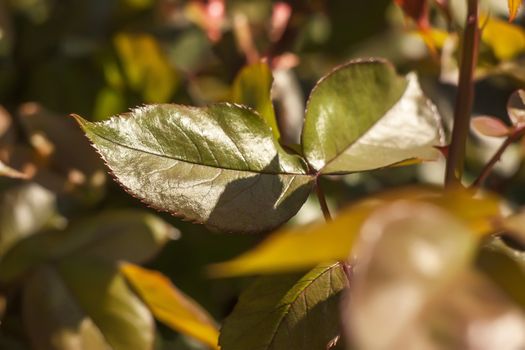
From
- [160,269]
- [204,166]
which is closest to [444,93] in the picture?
[160,269]

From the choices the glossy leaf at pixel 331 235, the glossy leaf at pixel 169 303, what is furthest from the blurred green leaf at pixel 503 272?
the glossy leaf at pixel 169 303

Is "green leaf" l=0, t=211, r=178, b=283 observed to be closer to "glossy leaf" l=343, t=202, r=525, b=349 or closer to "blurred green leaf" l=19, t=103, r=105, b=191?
"blurred green leaf" l=19, t=103, r=105, b=191

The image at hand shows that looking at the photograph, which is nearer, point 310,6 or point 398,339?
point 398,339

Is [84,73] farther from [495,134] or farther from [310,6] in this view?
[495,134]

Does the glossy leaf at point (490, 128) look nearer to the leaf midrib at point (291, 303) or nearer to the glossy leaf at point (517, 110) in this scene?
the glossy leaf at point (517, 110)

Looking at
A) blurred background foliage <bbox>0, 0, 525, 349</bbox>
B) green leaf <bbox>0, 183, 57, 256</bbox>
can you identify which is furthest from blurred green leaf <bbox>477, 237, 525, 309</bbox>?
green leaf <bbox>0, 183, 57, 256</bbox>
